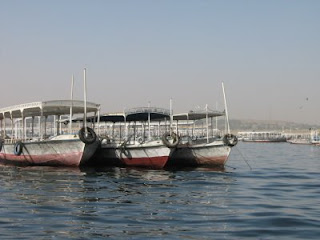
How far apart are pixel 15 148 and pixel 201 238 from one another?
25085 millimetres

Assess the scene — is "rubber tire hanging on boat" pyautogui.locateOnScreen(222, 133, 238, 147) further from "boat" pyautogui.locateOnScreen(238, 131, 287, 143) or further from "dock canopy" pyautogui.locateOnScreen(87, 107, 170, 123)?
"boat" pyautogui.locateOnScreen(238, 131, 287, 143)

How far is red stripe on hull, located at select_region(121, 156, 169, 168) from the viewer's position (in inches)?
1190

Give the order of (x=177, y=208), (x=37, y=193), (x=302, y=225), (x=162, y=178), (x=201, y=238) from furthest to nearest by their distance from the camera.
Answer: (x=162, y=178)
(x=37, y=193)
(x=177, y=208)
(x=302, y=225)
(x=201, y=238)

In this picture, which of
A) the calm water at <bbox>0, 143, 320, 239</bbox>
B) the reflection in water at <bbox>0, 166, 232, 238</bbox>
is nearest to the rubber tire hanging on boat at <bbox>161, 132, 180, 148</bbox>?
the reflection in water at <bbox>0, 166, 232, 238</bbox>

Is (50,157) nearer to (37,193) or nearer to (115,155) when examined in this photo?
(115,155)

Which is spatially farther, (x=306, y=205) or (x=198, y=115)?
(x=198, y=115)

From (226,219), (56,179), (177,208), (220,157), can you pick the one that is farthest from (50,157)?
(226,219)

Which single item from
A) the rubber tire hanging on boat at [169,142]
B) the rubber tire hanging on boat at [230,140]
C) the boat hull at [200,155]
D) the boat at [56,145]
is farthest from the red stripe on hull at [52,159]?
the rubber tire hanging on boat at [230,140]

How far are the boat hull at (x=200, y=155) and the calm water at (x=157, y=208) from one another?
8163 millimetres

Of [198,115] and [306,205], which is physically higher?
[198,115]

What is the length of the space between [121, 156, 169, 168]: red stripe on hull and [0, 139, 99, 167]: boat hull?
2675mm

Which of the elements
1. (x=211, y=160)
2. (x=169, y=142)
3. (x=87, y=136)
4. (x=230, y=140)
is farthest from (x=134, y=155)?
(x=230, y=140)

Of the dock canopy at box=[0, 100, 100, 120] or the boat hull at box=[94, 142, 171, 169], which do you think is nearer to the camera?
the boat hull at box=[94, 142, 171, 169]

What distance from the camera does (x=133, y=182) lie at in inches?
872
